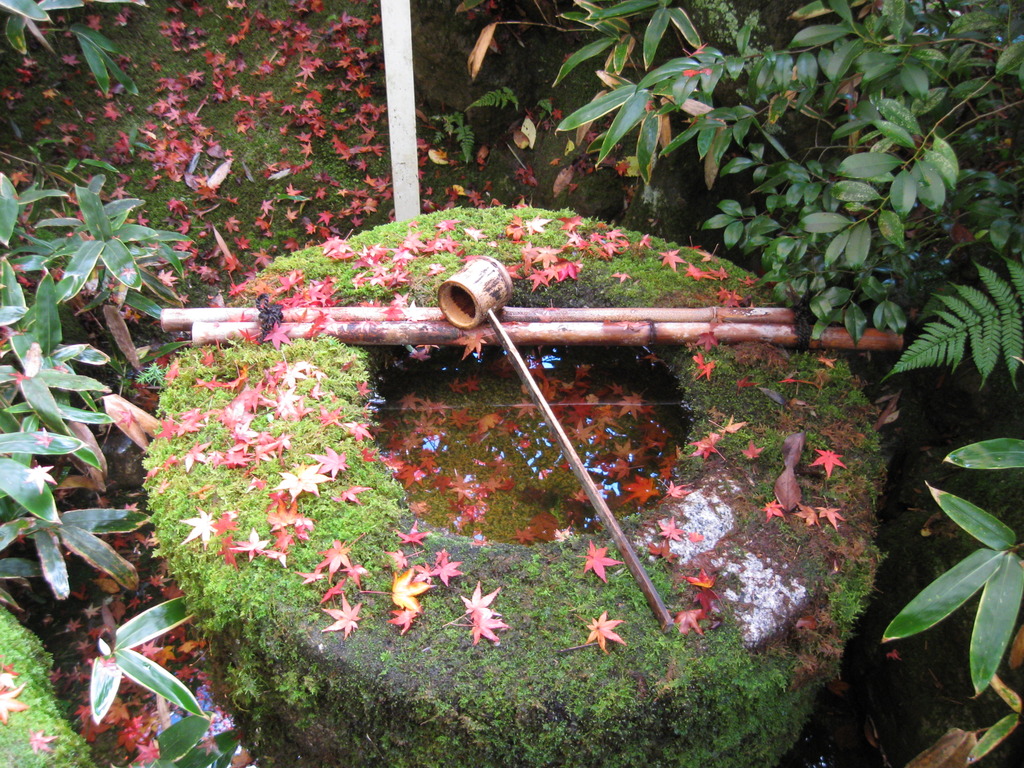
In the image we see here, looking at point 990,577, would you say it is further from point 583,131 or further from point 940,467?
point 583,131

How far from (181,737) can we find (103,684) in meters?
0.29

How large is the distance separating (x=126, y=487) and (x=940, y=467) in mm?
3895

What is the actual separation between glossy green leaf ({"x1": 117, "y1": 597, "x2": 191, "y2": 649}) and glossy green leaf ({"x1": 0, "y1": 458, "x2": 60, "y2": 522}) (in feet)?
1.46

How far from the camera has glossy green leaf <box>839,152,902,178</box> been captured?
6.29 feet

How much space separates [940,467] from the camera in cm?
270

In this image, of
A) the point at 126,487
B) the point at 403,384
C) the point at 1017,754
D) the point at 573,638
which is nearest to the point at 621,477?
the point at 573,638

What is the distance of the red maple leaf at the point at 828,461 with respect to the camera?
7.86ft

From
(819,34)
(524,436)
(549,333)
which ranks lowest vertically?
(524,436)

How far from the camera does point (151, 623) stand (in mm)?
2260

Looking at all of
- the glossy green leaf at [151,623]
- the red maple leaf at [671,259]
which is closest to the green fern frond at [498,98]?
the red maple leaf at [671,259]

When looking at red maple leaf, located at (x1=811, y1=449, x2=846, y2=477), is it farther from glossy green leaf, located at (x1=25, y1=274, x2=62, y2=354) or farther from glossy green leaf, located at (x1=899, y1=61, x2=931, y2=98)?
glossy green leaf, located at (x1=25, y1=274, x2=62, y2=354)

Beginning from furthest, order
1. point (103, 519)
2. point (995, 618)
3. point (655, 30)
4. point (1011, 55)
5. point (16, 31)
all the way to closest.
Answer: point (16, 31) → point (103, 519) → point (655, 30) → point (1011, 55) → point (995, 618)

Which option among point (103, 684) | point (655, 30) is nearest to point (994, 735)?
point (655, 30)

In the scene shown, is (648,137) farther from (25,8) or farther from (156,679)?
(25,8)
